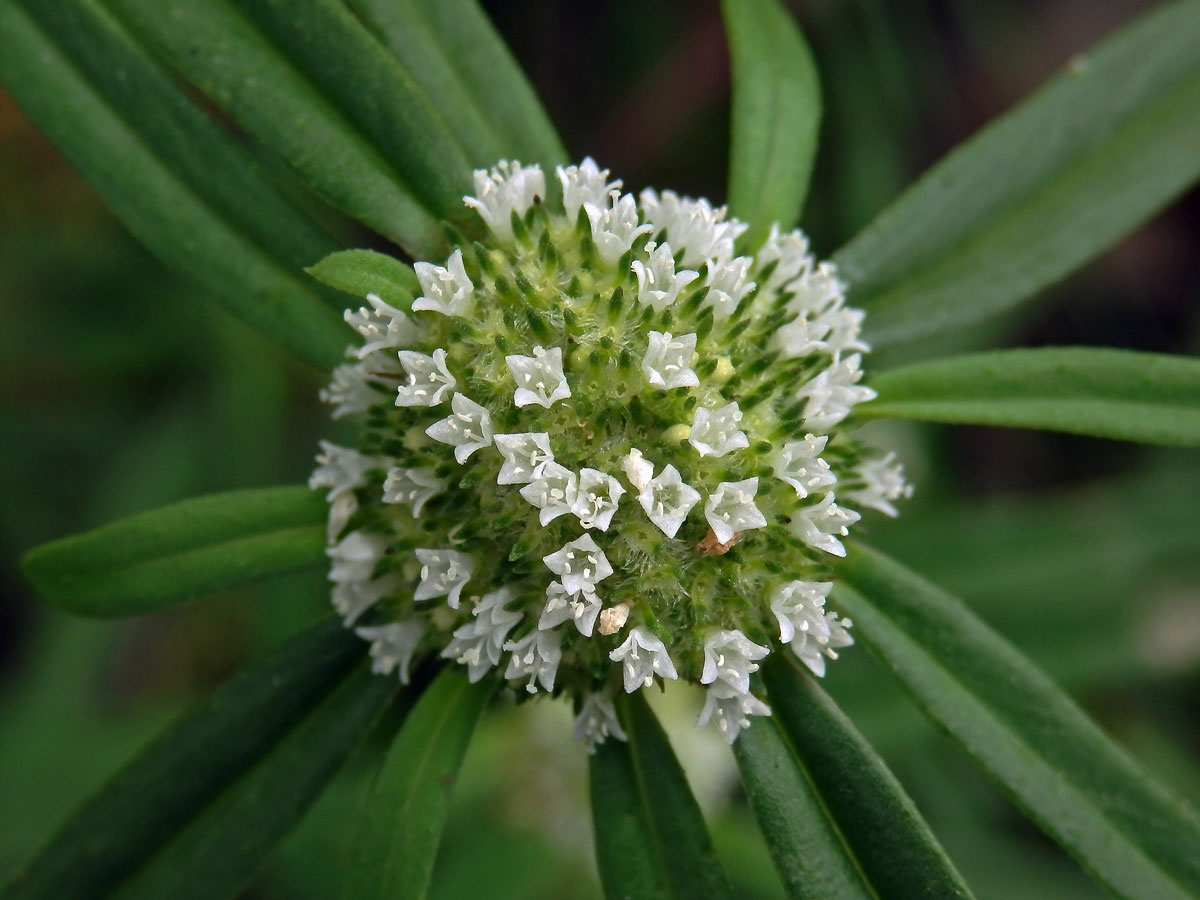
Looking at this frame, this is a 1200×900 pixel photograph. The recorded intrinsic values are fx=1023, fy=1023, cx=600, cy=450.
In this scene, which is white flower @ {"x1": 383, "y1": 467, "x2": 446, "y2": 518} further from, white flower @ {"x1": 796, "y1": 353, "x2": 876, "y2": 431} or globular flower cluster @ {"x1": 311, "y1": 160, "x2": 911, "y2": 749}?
white flower @ {"x1": 796, "y1": 353, "x2": 876, "y2": 431}

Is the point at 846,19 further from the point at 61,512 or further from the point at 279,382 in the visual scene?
the point at 61,512

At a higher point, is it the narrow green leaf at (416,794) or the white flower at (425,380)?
the white flower at (425,380)

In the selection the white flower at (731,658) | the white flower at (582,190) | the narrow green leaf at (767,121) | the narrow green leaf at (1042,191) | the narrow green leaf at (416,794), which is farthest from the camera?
the narrow green leaf at (1042,191)

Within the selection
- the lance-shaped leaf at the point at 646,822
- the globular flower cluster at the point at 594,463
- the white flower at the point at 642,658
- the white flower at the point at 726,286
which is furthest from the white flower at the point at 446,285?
the lance-shaped leaf at the point at 646,822

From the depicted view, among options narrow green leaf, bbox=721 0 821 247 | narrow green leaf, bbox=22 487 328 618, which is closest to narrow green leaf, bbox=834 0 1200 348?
narrow green leaf, bbox=721 0 821 247

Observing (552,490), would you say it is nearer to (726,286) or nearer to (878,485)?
(726,286)

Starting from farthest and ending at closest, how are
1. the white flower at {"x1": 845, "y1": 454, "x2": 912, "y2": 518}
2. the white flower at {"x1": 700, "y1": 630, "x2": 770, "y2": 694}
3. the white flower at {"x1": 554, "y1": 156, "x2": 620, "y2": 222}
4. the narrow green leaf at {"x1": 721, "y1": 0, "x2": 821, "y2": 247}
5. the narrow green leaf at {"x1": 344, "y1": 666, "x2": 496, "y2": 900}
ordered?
the narrow green leaf at {"x1": 721, "y1": 0, "x2": 821, "y2": 247} < the white flower at {"x1": 845, "y1": 454, "x2": 912, "y2": 518} < the white flower at {"x1": 554, "y1": 156, "x2": 620, "y2": 222} < the narrow green leaf at {"x1": 344, "y1": 666, "x2": 496, "y2": 900} < the white flower at {"x1": 700, "y1": 630, "x2": 770, "y2": 694}

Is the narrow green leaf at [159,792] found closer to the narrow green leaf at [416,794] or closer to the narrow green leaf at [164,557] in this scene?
the narrow green leaf at [164,557]
